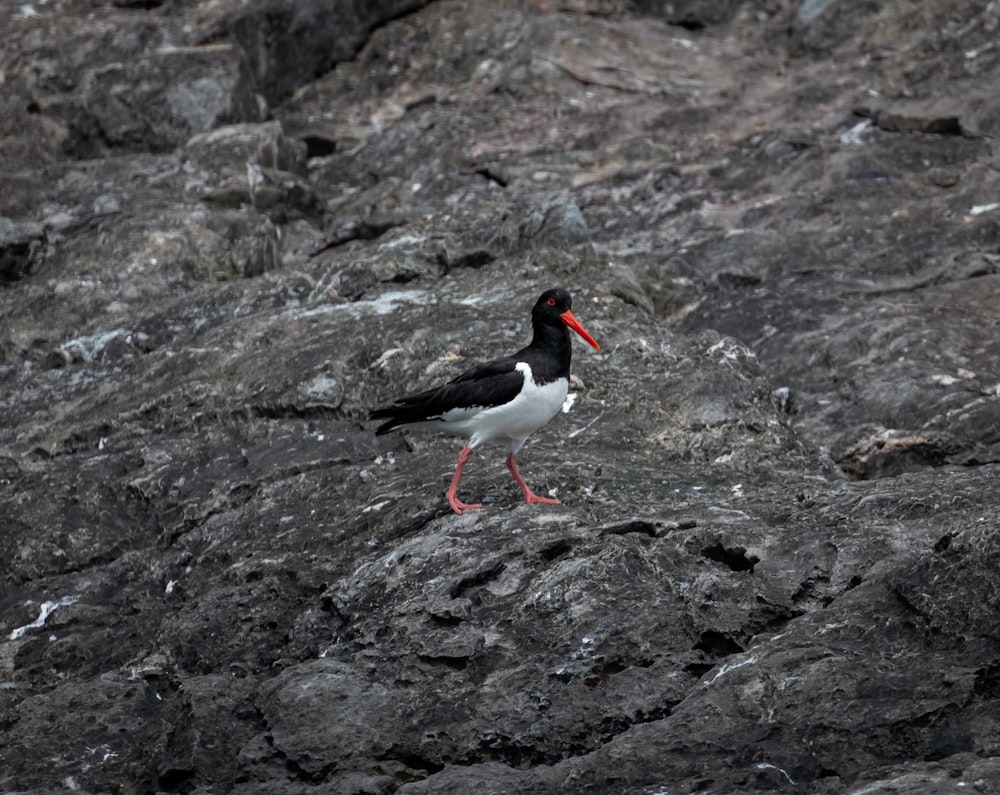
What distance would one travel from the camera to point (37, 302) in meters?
14.1

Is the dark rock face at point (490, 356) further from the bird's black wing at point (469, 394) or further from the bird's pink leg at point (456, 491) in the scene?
the bird's black wing at point (469, 394)

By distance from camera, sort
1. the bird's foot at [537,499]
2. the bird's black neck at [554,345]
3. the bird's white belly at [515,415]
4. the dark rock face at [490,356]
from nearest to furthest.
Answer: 1. the dark rock face at [490,356]
2. the bird's foot at [537,499]
3. the bird's white belly at [515,415]
4. the bird's black neck at [554,345]

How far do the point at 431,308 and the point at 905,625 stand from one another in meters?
6.15

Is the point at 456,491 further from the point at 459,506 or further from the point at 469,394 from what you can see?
the point at 469,394

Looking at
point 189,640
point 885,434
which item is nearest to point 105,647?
point 189,640

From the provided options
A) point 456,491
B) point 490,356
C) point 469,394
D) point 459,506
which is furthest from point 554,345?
point 490,356

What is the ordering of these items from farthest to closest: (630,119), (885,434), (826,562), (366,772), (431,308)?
1. (630,119)
2. (431,308)
3. (885,434)
4. (826,562)
5. (366,772)

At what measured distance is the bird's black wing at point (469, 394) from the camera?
905 centimetres

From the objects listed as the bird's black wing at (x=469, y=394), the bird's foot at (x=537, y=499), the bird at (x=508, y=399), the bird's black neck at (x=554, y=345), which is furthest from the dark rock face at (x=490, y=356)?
the bird's black neck at (x=554, y=345)

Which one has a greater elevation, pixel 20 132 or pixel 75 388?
pixel 20 132

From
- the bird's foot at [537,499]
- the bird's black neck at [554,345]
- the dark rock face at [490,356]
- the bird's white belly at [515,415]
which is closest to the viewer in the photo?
the dark rock face at [490,356]

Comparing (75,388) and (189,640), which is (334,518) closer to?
(189,640)

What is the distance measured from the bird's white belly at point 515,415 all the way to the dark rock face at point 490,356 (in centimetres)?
43

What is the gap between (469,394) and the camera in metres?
9.12
